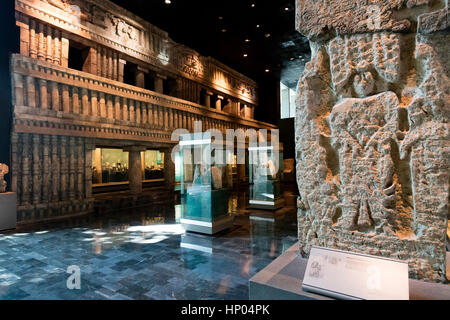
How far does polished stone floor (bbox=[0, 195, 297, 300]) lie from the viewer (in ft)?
10.2

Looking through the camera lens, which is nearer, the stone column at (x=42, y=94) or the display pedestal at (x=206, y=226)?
the display pedestal at (x=206, y=226)

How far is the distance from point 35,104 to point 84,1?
163 inches

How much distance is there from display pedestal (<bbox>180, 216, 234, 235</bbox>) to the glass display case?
2.98m

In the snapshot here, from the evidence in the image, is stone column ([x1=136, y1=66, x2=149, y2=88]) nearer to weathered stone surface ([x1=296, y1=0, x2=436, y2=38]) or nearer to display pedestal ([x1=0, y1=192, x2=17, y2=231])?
display pedestal ([x1=0, y1=192, x2=17, y2=231])

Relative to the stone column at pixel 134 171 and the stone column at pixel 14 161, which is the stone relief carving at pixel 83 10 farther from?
the stone column at pixel 134 171

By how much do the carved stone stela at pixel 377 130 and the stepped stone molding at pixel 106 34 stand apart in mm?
8644

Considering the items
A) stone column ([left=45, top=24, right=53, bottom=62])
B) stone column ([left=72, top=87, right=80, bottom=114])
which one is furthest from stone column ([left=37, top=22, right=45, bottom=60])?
stone column ([left=72, top=87, right=80, bottom=114])

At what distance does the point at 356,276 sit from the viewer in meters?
1.64

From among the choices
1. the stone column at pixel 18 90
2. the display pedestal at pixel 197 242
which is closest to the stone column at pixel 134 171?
the stone column at pixel 18 90

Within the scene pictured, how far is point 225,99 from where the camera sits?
17859mm

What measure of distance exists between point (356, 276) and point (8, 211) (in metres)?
7.99

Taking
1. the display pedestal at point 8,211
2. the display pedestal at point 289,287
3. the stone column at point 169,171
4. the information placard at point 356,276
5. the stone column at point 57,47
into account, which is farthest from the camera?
the stone column at point 169,171

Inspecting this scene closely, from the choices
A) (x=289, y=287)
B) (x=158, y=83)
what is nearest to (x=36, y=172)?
(x=158, y=83)

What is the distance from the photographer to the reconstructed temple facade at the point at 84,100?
7262 millimetres
